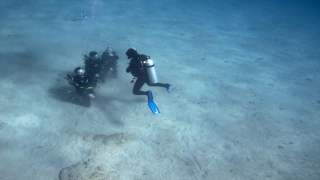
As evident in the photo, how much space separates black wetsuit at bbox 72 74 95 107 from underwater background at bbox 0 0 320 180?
1.48ft

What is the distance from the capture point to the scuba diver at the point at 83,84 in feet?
22.4

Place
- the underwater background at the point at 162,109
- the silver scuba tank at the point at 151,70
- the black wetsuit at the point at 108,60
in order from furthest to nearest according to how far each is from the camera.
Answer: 1. the black wetsuit at the point at 108,60
2. the silver scuba tank at the point at 151,70
3. the underwater background at the point at 162,109

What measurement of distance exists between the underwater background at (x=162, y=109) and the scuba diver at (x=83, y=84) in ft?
1.56

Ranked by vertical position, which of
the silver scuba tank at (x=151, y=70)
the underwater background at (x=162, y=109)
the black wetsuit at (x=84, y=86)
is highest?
the silver scuba tank at (x=151, y=70)

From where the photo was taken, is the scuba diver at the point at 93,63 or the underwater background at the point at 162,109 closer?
the underwater background at the point at 162,109

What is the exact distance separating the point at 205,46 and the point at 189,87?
227 inches

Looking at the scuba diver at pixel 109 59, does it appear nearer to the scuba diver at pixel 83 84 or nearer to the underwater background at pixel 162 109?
the underwater background at pixel 162 109

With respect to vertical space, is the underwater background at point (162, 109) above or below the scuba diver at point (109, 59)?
below

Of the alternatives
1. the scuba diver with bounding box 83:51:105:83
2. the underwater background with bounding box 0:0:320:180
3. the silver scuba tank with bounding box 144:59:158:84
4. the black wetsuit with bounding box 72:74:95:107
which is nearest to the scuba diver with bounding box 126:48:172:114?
the silver scuba tank with bounding box 144:59:158:84

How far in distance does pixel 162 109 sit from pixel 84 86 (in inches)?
115

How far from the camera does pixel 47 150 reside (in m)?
5.30

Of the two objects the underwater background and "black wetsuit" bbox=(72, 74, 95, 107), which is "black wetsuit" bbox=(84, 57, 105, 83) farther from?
"black wetsuit" bbox=(72, 74, 95, 107)

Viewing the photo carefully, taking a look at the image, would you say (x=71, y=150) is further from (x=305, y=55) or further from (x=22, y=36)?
(x=305, y=55)

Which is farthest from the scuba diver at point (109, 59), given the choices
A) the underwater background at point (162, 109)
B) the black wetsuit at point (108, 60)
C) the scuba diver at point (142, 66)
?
the scuba diver at point (142, 66)
